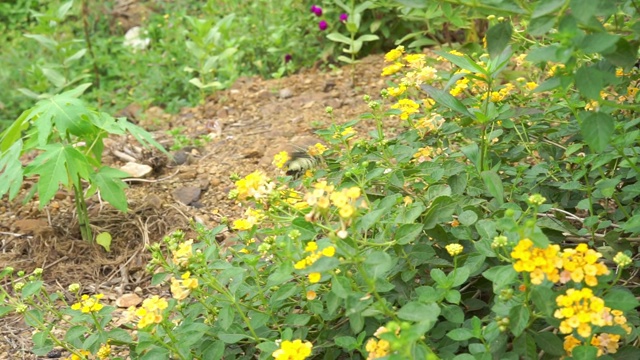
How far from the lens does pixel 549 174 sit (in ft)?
6.98

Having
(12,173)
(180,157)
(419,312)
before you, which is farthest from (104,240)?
(419,312)

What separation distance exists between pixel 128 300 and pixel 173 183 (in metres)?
0.80

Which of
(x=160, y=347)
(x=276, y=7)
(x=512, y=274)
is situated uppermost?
(x=512, y=274)

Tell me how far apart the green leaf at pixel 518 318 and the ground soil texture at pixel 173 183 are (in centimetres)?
115

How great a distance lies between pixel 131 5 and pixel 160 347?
4.94 metres

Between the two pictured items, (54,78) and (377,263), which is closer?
(377,263)

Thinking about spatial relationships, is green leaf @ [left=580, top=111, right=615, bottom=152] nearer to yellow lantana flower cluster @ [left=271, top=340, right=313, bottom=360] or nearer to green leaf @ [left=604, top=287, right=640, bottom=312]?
green leaf @ [left=604, top=287, right=640, bottom=312]

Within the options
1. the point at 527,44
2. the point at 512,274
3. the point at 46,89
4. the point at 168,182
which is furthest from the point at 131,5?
the point at 512,274

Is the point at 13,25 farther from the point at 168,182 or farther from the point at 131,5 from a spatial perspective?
the point at 168,182

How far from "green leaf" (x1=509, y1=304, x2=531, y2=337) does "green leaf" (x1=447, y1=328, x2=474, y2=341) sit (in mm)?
101

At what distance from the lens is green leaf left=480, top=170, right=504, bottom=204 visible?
1.95 metres

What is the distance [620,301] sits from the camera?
1524 mm

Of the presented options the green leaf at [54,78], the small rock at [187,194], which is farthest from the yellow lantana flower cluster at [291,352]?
the green leaf at [54,78]

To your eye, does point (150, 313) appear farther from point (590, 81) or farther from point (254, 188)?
point (590, 81)
